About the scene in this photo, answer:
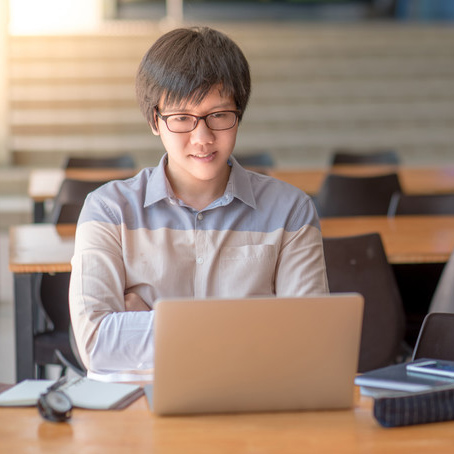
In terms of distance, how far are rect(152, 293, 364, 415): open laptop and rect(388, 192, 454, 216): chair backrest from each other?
8.18 ft

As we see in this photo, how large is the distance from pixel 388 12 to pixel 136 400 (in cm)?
1143

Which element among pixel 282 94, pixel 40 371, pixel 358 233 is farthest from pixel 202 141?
pixel 282 94

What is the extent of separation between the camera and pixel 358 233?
3354mm

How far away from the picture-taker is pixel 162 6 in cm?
1182

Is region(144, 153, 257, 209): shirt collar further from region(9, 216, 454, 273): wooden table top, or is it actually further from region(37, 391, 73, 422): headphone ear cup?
region(9, 216, 454, 273): wooden table top

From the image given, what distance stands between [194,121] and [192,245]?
0.28 m

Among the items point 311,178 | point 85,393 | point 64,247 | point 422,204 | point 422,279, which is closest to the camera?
point 85,393

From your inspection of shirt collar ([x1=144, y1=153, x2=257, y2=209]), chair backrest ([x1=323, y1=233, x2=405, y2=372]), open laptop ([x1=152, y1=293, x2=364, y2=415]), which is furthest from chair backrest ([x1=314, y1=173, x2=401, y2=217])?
open laptop ([x1=152, y1=293, x2=364, y2=415])

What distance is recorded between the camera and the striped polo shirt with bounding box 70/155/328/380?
191 centimetres

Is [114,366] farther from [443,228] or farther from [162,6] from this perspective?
[162,6]

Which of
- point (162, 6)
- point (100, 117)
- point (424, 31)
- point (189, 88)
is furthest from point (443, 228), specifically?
point (162, 6)

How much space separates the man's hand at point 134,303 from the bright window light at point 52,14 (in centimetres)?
873

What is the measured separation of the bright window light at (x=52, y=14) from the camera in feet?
33.5

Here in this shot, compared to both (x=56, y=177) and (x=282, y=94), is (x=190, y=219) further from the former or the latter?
(x=282, y=94)
